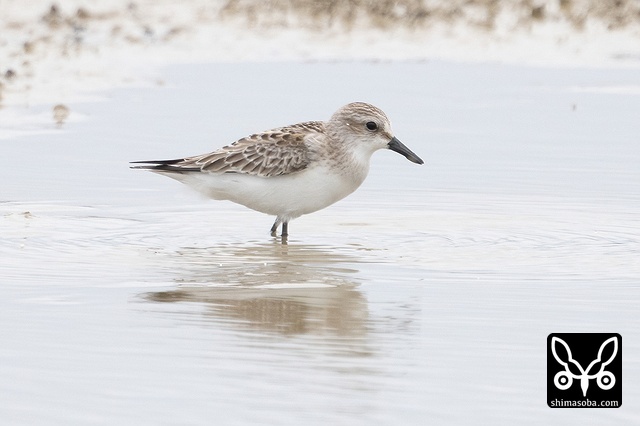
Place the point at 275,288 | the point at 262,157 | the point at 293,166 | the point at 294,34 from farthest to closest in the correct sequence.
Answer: the point at 294,34 → the point at 262,157 → the point at 293,166 → the point at 275,288

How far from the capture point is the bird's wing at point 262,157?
30.2ft

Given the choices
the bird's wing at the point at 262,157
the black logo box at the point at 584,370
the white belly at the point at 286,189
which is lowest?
the black logo box at the point at 584,370

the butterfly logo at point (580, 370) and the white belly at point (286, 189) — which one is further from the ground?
the white belly at point (286, 189)

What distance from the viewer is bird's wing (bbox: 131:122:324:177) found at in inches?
362

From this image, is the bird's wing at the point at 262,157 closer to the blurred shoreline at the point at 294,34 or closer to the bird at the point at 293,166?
the bird at the point at 293,166

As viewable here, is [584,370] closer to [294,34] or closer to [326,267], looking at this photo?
[326,267]

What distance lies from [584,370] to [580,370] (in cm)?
5

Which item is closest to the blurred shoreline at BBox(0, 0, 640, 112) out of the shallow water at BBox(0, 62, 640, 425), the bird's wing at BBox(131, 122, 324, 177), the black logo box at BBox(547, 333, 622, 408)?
the shallow water at BBox(0, 62, 640, 425)

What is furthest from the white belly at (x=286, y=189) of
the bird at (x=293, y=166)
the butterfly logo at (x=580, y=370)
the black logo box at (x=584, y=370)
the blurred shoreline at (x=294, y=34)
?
the blurred shoreline at (x=294, y=34)

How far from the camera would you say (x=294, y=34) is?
18.3m

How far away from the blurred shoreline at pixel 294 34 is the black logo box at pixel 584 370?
384 inches

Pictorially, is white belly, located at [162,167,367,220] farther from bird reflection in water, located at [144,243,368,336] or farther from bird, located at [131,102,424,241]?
bird reflection in water, located at [144,243,368,336]

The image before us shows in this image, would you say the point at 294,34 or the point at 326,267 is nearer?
the point at 326,267

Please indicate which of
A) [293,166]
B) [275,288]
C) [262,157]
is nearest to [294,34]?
[262,157]
